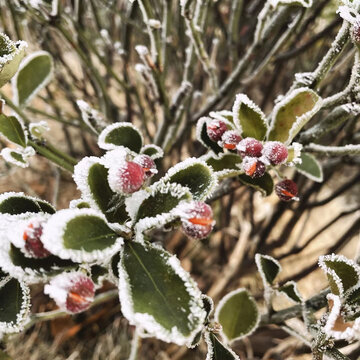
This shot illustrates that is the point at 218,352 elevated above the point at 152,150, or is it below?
below

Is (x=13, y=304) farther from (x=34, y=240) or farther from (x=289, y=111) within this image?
(x=289, y=111)

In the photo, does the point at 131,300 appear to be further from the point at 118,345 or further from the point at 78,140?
the point at 78,140

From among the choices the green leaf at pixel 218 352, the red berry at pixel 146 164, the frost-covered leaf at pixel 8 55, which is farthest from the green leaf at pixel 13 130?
the green leaf at pixel 218 352

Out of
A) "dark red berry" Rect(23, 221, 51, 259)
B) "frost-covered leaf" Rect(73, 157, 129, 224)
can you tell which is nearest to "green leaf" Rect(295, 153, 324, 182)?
"frost-covered leaf" Rect(73, 157, 129, 224)

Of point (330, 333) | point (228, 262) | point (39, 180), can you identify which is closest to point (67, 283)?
point (330, 333)

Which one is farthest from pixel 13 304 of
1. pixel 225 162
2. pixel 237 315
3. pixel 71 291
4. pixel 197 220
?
pixel 237 315

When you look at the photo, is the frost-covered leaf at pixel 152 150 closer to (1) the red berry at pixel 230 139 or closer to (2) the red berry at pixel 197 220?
(1) the red berry at pixel 230 139
